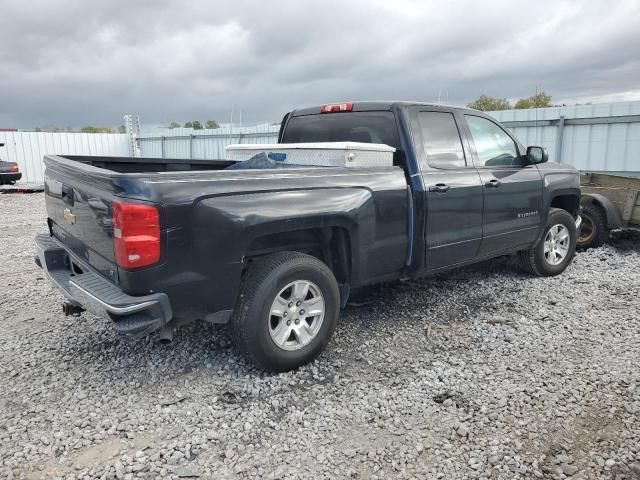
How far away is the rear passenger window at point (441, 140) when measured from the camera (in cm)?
432

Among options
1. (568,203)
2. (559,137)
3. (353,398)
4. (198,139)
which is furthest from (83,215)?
(198,139)

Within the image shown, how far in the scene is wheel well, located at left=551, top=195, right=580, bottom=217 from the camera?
6.12m

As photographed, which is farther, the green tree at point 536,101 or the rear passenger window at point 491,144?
the green tree at point 536,101

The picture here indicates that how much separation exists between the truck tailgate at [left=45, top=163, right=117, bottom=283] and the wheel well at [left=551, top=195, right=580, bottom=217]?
5.15 m

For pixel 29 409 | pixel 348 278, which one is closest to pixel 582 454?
pixel 348 278

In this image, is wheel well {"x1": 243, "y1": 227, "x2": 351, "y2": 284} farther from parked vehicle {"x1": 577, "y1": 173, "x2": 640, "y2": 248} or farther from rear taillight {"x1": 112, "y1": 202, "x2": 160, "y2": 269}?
parked vehicle {"x1": 577, "y1": 173, "x2": 640, "y2": 248}

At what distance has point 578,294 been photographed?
17.3 feet

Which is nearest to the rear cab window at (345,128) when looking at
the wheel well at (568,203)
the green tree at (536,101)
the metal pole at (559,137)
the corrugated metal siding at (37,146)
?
the wheel well at (568,203)

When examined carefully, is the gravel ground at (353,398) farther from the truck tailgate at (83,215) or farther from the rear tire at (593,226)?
the rear tire at (593,226)

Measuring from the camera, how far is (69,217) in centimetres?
358

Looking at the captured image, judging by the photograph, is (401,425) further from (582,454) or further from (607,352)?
(607,352)

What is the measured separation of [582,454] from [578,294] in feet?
9.79

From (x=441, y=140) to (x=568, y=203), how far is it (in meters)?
2.67

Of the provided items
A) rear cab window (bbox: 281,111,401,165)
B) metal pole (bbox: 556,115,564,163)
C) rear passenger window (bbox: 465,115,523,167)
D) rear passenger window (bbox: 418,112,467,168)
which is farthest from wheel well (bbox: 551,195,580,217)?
metal pole (bbox: 556,115,564,163)
